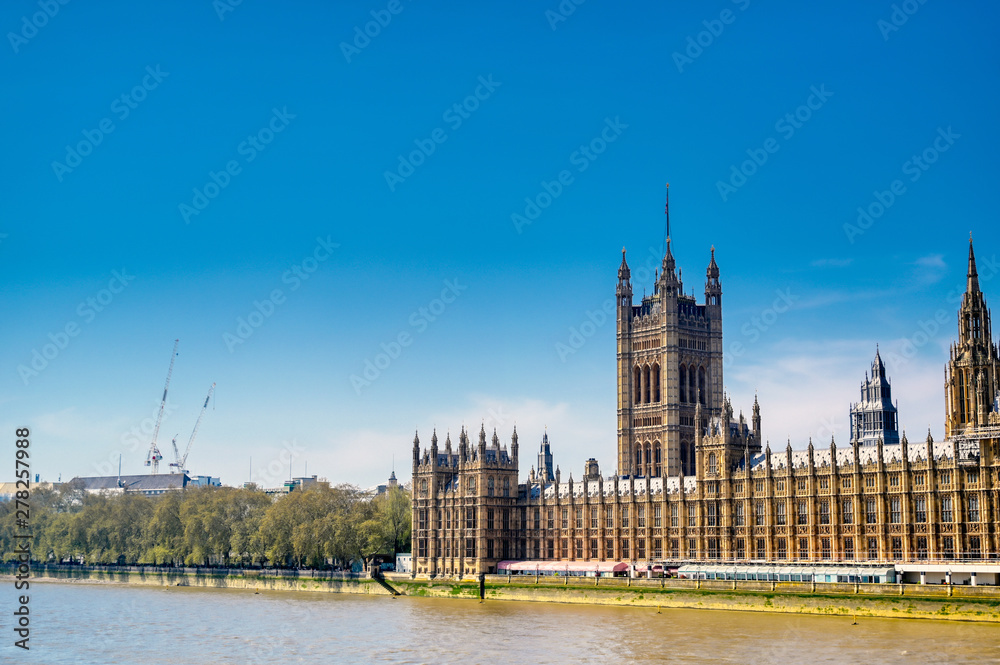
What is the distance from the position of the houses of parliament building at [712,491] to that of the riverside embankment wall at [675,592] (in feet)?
37.2

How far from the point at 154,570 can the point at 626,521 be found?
78747 mm

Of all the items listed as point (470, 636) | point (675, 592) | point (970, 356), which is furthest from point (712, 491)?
point (470, 636)

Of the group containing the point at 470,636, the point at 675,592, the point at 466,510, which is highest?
Result: the point at 466,510

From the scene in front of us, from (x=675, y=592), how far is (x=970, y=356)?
5001 centimetres

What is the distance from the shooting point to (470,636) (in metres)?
108

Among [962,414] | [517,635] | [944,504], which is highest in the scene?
[962,414]

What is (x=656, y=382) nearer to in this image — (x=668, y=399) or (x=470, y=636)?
(x=668, y=399)

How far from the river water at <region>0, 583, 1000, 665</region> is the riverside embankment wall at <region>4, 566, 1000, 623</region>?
9.26 feet

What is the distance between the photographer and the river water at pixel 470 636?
303 feet

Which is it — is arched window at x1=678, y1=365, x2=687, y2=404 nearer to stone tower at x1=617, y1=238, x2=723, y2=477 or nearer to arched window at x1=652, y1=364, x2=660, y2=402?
stone tower at x1=617, y1=238, x2=723, y2=477

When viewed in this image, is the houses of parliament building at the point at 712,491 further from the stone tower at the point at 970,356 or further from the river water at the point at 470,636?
the river water at the point at 470,636

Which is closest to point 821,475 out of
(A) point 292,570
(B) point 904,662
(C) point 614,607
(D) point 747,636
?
(C) point 614,607

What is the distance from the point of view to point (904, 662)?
86.5 meters

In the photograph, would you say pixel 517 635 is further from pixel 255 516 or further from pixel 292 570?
pixel 255 516
